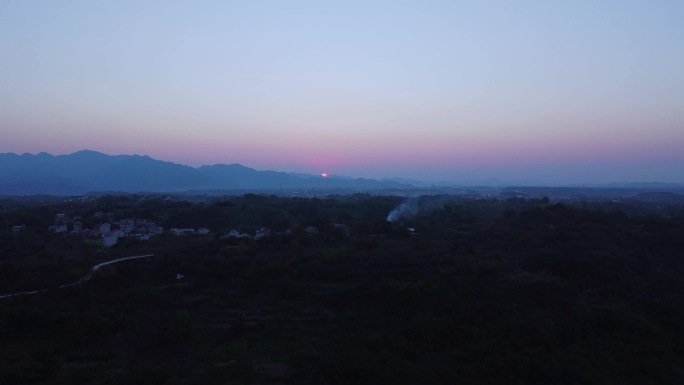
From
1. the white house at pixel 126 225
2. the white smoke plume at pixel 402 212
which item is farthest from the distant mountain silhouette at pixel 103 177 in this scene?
the white house at pixel 126 225

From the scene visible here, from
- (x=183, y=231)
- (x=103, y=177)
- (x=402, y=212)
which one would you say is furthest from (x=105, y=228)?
(x=103, y=177)

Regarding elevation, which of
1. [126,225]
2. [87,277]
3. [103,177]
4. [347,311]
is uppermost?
[103,177]

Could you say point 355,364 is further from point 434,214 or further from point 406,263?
point 434,214

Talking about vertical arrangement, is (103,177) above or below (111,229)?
above

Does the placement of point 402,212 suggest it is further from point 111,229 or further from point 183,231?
point 111,229

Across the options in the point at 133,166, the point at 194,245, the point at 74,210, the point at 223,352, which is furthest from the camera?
the point at 133,166

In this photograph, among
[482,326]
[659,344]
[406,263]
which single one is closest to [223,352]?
[482,326]

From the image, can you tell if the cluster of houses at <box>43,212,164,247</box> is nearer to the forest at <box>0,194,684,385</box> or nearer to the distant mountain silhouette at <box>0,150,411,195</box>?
the forest at <box>0,194,684,385</box>


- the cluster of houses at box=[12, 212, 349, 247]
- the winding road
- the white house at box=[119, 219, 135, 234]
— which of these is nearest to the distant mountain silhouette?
the cluster of houses at box=[12, 212, 349, 247]
